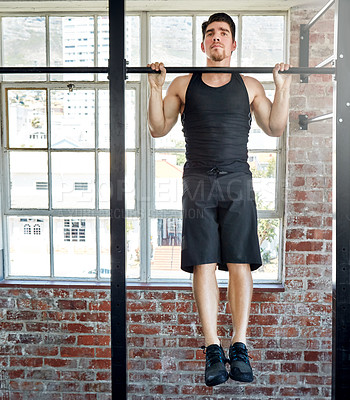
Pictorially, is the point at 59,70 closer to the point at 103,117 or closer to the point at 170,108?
the point at 170,108

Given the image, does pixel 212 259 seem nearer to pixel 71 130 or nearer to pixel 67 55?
pixel 71 130

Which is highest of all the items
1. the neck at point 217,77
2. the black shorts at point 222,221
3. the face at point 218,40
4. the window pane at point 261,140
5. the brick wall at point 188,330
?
the face at point 218,40

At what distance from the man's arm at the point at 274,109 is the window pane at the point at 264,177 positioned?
30.6 inches

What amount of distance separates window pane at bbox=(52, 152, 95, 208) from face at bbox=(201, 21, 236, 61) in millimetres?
1290

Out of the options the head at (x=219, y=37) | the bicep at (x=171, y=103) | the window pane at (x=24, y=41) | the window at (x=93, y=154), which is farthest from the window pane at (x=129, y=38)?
the head at (x=219, y=37)

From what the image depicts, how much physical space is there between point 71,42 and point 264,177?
5.41 ft

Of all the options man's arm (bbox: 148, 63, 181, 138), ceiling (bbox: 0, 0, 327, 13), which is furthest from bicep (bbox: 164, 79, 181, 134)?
ceiling (bbox: 0, 0, 327, 13)

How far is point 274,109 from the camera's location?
2.43 metres

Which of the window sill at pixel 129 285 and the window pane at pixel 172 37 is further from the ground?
the window pane at pixel 172 37

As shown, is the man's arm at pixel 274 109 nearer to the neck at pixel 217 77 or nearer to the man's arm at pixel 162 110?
the neck at pixel 217 77

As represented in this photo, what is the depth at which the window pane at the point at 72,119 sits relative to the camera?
131 inches

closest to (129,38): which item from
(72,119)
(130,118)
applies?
(130,118)

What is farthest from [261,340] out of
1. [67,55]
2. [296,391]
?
[67,55]

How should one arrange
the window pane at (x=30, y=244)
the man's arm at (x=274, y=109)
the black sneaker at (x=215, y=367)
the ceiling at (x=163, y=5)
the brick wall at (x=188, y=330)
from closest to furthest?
the black sneaker at (x=215, y=367)
the man's arm at (x=274, y=109)
the ceiling at (x=163, y=5)
the brick wall at (x=188, y=330)
the window pane at (x=30, y=244)
